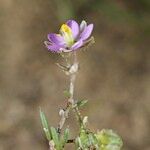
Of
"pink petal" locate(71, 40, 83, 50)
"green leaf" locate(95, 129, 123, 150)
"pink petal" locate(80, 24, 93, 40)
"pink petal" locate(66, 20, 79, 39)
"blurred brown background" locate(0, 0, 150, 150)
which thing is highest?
"blurred brown background" locate(0, 0, 150, 150)

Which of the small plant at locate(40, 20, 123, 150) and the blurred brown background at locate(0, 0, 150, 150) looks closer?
the small plant at locate(40, 20, 123, 150)

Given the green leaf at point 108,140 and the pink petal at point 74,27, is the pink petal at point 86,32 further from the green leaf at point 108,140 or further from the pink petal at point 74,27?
the green leaf at point 108,140

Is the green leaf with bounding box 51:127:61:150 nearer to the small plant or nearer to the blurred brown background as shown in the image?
the small plant

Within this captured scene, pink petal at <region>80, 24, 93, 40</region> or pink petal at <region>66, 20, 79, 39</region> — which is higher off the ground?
pink petal at <region>66, 20, 79, 39</region>

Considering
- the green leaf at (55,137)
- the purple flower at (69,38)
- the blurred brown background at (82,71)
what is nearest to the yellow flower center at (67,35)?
the purple flower at (69,38)

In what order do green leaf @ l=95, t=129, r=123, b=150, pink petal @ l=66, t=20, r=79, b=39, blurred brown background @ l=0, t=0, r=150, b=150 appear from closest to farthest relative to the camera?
green leaf @ l=95, t=129, r=123, b=150
pink petal @ l=66, t=20, r=79, b=39
blurred brown background @ l=0, t=0, r=150, b=150

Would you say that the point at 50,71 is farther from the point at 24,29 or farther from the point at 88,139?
the point at 88,139

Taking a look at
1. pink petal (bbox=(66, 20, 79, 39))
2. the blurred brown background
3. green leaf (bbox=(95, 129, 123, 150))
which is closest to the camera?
green leaf (bbox=(95, 129, 123, 150))

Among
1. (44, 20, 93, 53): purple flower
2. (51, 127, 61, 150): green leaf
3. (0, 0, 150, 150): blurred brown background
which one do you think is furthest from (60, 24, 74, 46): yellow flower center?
(0, 0, 150, 150): blurred brown background

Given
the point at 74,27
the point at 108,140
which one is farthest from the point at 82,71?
the point at 108,140
